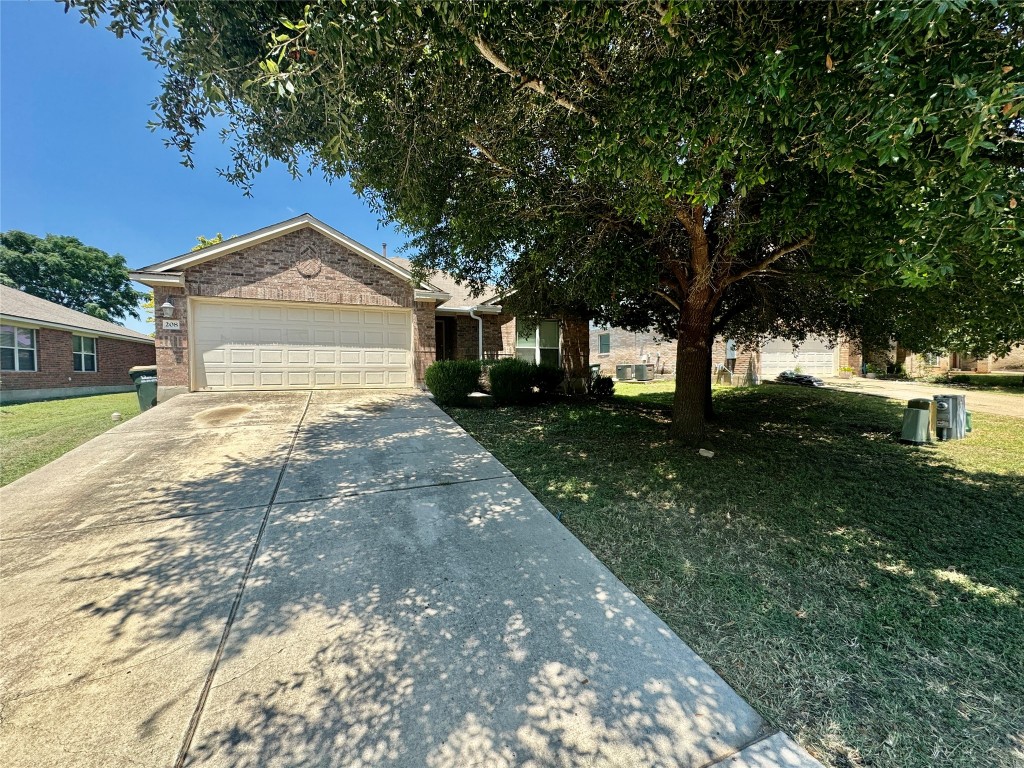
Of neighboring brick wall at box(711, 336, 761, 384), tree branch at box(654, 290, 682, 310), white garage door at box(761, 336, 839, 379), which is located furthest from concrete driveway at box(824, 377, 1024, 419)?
tree branch at box(654, 290, 682, 310)

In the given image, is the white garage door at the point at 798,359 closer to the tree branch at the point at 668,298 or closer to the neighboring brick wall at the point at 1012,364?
the neighboring brick wall at the point at 1012,364

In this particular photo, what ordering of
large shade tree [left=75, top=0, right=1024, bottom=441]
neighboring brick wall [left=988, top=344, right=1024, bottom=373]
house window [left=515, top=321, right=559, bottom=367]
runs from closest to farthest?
1. large shade tree [left=75, top=0, right=1024, bottom=441]
2. house window [left=515, top=321, right=559, bottom=367]
3. neighboring brick wall [left=988, top=344, right=1024, bottom=373]

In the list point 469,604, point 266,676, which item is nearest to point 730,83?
point 469,604

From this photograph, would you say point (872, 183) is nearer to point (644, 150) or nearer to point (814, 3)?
point (814, 3)

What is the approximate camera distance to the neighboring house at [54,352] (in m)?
13.3

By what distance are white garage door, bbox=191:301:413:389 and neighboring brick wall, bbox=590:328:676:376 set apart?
13076 millimetres

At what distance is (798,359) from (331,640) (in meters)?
26.6

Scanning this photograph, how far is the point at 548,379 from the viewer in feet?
38.1

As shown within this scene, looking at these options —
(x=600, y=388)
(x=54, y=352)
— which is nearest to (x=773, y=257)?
(x=600, y=388)

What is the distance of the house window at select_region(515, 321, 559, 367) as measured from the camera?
15422mm

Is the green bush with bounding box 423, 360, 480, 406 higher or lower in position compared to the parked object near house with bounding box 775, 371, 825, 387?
higher

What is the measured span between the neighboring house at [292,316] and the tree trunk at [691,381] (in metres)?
4.81

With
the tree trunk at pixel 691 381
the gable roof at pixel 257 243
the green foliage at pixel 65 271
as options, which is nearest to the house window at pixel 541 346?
the gable roof at pixel 257 243

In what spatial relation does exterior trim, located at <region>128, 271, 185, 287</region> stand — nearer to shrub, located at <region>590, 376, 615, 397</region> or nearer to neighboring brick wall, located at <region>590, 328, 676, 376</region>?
shrub, located at <region>590, 376, 615, 397</region>
